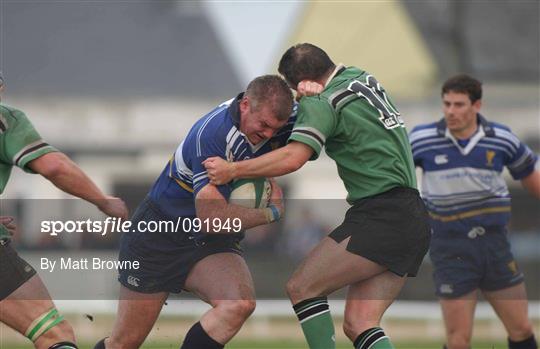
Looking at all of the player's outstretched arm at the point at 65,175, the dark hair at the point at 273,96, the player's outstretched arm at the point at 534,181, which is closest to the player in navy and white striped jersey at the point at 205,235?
the dark hair at the point at 273,96

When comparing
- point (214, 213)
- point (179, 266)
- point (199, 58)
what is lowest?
point (199, 58)

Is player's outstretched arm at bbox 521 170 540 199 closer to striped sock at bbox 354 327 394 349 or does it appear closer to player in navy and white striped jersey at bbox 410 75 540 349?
player in navy and white striped jersey at bbox 410 75 540 349

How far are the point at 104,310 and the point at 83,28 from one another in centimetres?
1763

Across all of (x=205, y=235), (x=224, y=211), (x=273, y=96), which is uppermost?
(x=273, y=96)

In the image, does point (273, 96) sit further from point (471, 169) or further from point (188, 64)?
point (188, 64)

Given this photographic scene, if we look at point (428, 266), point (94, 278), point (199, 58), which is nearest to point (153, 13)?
point (199, 58)

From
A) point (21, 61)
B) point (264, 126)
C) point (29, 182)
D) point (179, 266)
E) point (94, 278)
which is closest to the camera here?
point (264, 126)

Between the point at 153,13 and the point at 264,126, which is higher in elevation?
the point at 264,126

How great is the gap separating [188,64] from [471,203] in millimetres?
21785

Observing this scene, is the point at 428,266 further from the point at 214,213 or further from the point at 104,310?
the point at 214,213

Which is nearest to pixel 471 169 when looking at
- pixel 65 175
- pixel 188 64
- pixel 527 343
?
pixel 527 343

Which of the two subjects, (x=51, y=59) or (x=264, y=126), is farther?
(x=51, y=59)

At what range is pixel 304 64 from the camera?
8164mm

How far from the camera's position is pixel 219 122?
26.3ft
